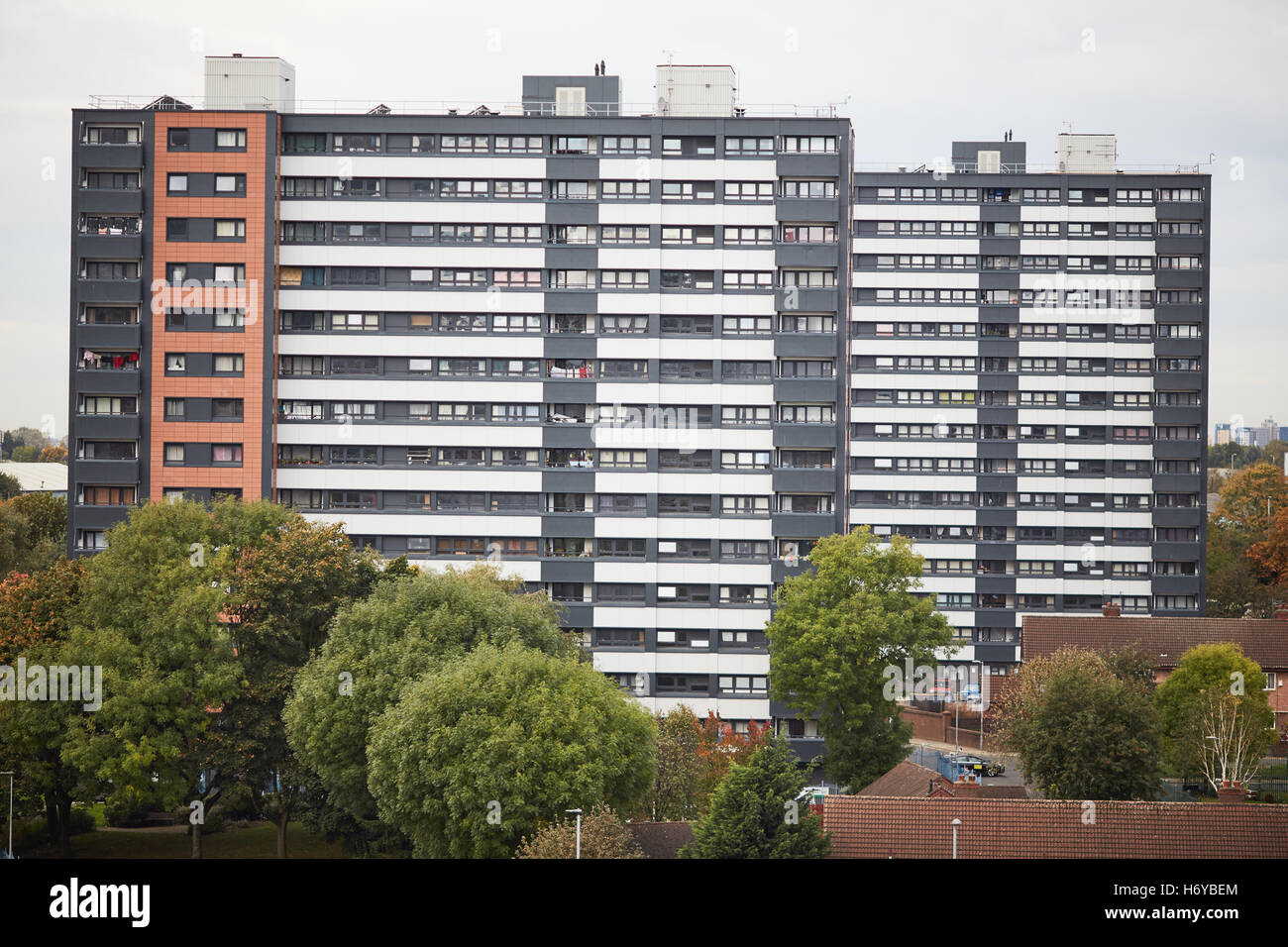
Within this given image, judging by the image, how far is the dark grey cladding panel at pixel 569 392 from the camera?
6594cm

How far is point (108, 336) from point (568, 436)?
92.1 feet

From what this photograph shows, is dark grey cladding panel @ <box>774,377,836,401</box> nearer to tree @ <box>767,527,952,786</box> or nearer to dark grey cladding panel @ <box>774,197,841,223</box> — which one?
dark grey cladding panel @ <box>774,197,841,223</box>

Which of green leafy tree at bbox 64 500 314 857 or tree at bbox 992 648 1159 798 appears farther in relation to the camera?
green leafy tree at bbox 64 500 314 857

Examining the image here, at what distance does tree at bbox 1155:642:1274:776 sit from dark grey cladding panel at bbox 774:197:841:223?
31.5 metres

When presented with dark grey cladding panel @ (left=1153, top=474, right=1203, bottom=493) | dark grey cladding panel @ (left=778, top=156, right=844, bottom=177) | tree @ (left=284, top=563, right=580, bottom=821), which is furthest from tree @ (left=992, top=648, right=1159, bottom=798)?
dark grey cladding panel @ (left=1153, top=474, right=1203, bottom=493)

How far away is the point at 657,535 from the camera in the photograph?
6569 centimetres

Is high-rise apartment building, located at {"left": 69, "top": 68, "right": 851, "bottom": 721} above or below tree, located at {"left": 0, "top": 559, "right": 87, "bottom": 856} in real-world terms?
above

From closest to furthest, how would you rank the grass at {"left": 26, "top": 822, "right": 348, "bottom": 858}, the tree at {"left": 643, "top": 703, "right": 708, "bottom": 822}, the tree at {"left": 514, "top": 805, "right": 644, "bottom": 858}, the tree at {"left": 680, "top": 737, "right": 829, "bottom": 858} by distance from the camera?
the tree at {"left": 514, "top": 805, "right": 644, "bottom": 858} < the tree at {"left": 680, "top": 737, "right": 829, "bottom": 858} < the tree at {"left": 643, "top": 703, "right": 708, "bottom": 822} < the grass at {"left": 26, "top": 822, "right": 348, "bottom": 858}

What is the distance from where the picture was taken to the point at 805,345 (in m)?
65.0

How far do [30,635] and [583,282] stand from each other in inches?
1437

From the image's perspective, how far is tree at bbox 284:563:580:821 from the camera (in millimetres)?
36219

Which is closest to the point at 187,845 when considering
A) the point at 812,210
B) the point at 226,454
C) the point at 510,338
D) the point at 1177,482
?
the point at 226,454

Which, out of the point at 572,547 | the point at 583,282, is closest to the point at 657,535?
the point at 572,547

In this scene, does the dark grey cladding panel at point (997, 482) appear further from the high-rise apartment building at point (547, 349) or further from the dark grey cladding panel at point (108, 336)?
the dark grey cladding panel at point (108, 336)
